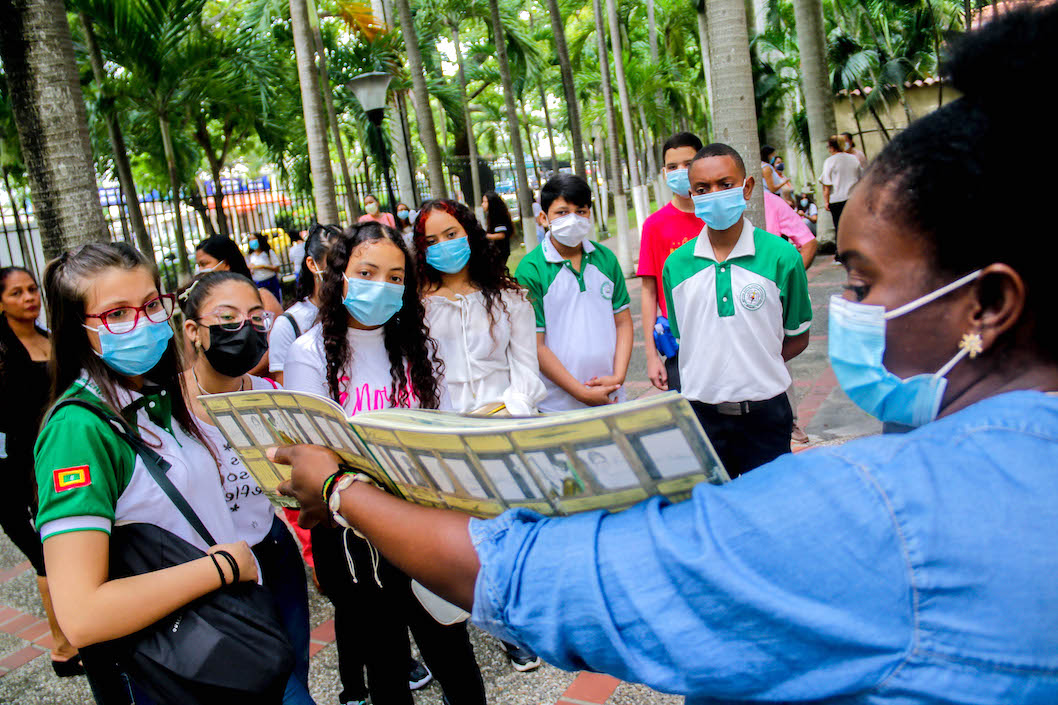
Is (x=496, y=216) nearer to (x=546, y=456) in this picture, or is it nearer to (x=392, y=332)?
(x=392, y=332)

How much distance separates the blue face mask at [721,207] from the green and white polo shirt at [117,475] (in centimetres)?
235

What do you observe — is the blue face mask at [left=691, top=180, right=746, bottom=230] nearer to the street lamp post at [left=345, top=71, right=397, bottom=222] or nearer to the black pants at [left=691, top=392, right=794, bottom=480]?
the black pants at [left=691, top=392, right=794, bottom=480]

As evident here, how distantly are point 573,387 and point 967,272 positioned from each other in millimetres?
2992

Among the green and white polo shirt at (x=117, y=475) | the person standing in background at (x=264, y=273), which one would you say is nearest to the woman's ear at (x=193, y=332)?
the green and white polo shirt at (x=117, y=475)

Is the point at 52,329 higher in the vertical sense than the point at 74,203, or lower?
lower

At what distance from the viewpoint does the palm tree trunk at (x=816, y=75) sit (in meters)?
12.5

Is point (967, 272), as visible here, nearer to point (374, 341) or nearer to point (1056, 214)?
point (1056, 214)

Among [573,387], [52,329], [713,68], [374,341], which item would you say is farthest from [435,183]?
[52,329]

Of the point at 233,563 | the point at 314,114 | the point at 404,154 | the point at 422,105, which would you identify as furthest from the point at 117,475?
the point at 404,154

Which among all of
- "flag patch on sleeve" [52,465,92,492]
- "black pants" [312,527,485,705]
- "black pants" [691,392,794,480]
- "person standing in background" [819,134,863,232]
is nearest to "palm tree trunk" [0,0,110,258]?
"black pants" [312,527,485,705]

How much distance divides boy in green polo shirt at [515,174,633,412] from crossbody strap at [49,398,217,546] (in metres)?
2.25

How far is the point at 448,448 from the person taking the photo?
1151 millimetres

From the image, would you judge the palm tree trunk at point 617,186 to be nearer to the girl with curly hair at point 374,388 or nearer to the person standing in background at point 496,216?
the person standing in background at point 496,216

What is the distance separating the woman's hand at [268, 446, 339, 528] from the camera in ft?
4.84
